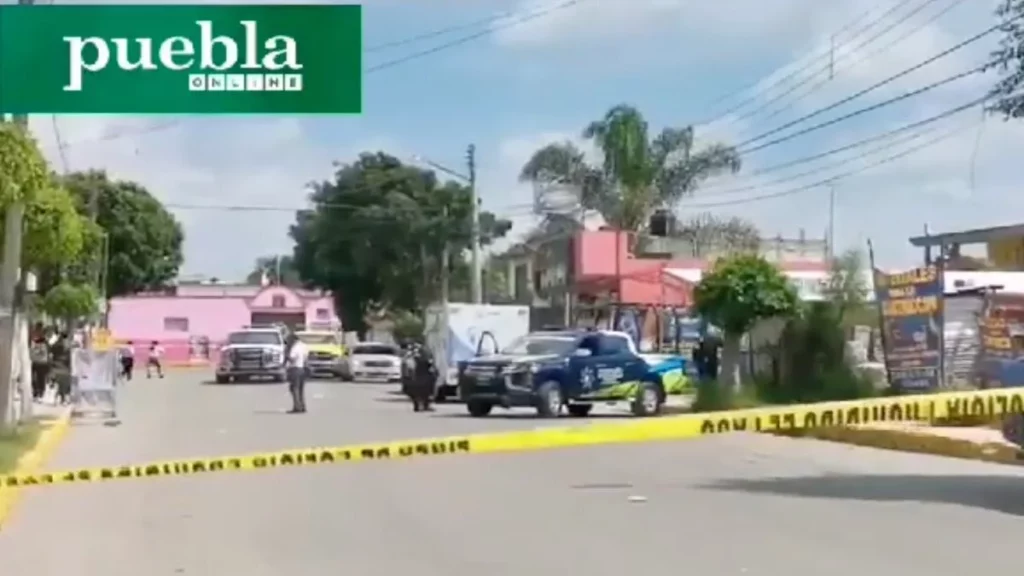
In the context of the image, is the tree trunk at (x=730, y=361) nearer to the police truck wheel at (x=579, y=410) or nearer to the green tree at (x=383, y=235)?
the police truck wheel at (x=579, y=410)

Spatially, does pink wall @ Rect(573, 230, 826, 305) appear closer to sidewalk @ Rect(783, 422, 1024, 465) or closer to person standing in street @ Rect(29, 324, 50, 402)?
person standing in street @ Rect(29, 324, 50, 402)

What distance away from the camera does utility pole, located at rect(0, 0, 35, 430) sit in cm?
2552

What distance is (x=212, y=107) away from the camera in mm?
17344

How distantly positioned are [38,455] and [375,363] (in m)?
39.8

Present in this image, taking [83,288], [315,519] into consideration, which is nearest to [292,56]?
[315,519]

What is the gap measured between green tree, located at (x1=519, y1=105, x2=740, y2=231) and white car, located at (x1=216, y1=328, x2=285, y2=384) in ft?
38.6

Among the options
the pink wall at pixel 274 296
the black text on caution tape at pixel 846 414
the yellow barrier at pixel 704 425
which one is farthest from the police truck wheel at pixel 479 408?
the pink wall at pixel 274 296

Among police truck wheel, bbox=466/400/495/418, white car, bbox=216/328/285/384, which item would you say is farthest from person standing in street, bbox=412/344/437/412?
white car, bbox=216/328/285/384

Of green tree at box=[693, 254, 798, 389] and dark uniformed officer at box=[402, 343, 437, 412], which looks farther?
dark uniformed officer at box=[402, 343, 437, 412]

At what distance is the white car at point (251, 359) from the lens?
59688 mm

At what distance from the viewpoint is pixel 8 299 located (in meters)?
25.5

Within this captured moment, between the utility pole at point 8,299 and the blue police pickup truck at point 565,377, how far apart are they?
11.2 metres

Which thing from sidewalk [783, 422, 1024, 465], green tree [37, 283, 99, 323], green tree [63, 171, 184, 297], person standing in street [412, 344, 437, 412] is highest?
green tree [63, 171, 184, 297]

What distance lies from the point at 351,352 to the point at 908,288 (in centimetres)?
3708
